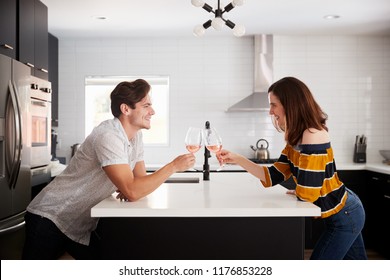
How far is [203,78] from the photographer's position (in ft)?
19.1

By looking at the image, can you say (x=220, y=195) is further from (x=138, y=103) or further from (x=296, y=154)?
(x=138, y=103)

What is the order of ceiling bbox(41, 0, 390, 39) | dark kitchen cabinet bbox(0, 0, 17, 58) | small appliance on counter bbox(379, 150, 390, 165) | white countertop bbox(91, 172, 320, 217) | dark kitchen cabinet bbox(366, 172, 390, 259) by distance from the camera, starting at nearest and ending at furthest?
white countertop bbox(91, 172, 320, 217)
dark kitchen cabinet bbox(0, 0, 17, 58)
ceiling bbox(41, 0, 390, 39)
dark kitchen cabinet bbox(366, 172, 390, 259)
small appliance on counter bbox(379, 150, 390, 165)

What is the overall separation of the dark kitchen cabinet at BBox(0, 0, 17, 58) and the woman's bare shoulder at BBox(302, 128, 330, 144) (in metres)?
→ 2.29

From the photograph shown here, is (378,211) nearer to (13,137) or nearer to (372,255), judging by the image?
(372,255)

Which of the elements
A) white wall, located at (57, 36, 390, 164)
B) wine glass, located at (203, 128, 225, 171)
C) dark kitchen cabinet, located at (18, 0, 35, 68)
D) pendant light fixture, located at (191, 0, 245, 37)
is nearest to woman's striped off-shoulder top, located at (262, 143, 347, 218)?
wine glass, located at (203, 128, 225, 171)

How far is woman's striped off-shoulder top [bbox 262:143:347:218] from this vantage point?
2025 millimetres

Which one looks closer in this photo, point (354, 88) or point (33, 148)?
point (33, 148)

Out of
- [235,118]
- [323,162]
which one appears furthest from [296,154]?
[235,118]

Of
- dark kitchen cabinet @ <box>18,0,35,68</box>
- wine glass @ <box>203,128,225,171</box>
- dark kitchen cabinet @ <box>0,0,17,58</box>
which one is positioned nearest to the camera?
wine glass @ <box>203,128,225,171</box>

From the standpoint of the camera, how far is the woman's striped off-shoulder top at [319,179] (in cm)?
203

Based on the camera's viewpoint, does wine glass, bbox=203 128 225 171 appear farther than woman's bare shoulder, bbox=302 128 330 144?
Yes

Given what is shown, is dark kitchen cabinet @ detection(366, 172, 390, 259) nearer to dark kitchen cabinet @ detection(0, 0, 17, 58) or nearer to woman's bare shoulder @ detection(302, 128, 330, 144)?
woman's bare shoulder @ detection(302, 128, 330, 144)

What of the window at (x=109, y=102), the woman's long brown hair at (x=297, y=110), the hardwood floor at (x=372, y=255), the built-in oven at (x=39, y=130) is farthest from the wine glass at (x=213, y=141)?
the window at (x=109, y=102)
